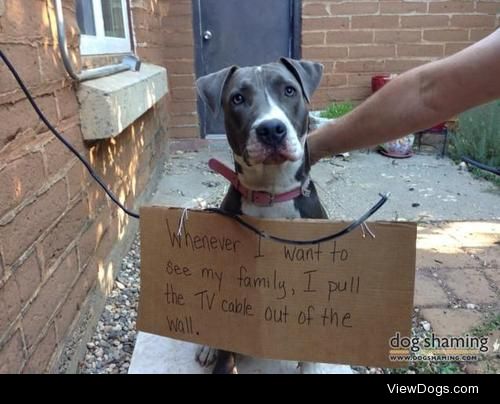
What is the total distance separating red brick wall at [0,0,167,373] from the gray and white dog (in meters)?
0.70

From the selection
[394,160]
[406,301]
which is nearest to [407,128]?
[406,301]

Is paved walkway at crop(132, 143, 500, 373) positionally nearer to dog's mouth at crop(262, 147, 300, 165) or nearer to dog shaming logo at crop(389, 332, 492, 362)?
dog shaming logo at crop(389, 332, 492, 362)

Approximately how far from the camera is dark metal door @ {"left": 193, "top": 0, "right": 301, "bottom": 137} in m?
6.14

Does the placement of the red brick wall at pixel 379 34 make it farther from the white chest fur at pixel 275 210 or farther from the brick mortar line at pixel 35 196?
the brick mortar line at pixel 35 196

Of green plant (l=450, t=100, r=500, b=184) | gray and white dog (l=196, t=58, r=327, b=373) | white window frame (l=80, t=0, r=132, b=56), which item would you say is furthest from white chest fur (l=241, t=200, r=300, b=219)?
green plant (l=450, t=100, r=500, b=184)

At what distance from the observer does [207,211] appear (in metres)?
1.78

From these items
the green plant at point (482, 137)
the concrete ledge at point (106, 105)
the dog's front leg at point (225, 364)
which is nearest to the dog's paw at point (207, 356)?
the dog's front leg at point (225, 364)

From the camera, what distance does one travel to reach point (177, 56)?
6.15m

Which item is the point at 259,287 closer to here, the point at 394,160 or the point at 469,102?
the point at 469,102

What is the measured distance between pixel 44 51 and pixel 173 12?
430 cm

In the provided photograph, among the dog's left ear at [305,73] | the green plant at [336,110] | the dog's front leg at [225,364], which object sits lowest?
the dog's front leg at [225,364]

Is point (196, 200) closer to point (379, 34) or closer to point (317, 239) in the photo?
point (317, 239)

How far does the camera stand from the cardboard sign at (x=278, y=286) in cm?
164
